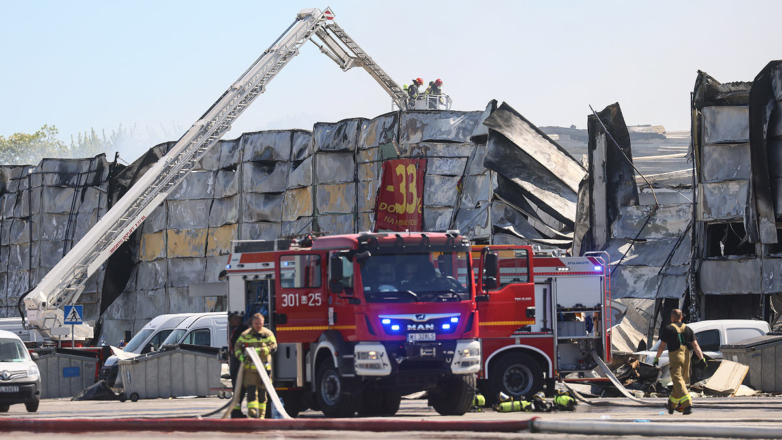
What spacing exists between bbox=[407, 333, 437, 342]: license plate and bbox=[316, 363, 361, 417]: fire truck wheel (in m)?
1.06

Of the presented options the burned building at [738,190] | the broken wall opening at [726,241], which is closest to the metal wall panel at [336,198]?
the broken wall opening at [726,241]

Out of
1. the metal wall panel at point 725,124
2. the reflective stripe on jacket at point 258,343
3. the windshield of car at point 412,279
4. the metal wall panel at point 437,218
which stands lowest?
the reflective stripe on jacket at point 258,343

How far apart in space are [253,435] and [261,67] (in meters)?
34.6

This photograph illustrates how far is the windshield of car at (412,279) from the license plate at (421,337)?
51 centimetres

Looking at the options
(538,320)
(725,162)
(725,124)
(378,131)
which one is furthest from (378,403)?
(378,131)

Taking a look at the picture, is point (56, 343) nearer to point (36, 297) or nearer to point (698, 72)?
point (36, 297)

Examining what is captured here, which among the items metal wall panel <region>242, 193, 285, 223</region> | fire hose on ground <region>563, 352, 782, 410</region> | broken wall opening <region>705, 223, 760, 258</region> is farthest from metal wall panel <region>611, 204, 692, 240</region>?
metal wall panel <region>242, 193, 285, 223</region>

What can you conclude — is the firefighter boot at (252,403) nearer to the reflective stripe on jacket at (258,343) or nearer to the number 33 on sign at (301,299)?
the reflective stripe on jacket at (258,343)

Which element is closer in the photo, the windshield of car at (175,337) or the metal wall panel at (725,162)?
the windshield of car at (175,337)

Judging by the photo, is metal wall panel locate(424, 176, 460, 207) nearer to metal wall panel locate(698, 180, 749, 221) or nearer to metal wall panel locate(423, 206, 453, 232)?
metal wall panel locate(423, 206, 453, 232)

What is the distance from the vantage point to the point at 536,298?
67.9 ft

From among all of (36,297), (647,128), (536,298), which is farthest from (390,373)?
(647,128)

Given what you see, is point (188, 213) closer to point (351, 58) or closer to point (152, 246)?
→ point (152, 246)

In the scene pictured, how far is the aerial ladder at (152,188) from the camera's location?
4478cm
